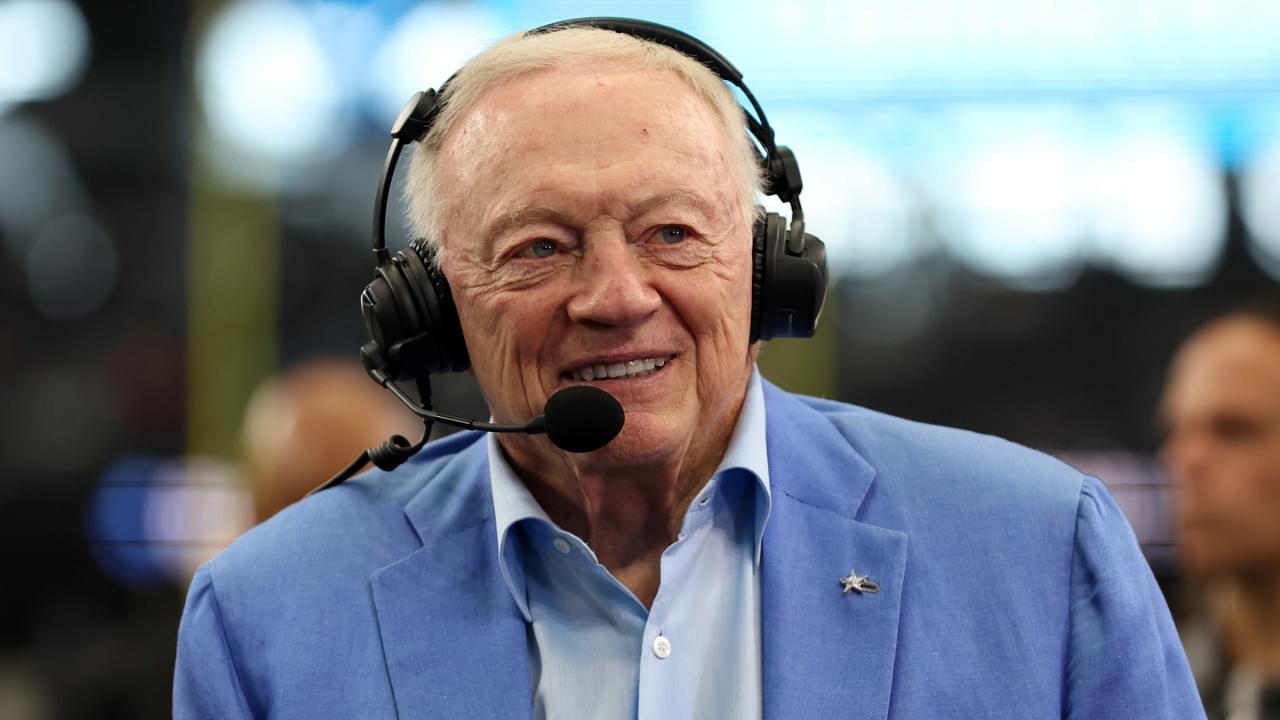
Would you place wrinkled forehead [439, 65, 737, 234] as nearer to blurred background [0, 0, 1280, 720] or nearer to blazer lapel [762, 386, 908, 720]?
blazer lapel [762, 386, 908, 720]

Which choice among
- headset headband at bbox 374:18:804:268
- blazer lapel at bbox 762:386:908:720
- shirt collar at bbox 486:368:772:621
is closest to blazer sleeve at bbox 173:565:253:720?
shirt collar at bbox 486:368:772:621

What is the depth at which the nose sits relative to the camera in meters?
1.46

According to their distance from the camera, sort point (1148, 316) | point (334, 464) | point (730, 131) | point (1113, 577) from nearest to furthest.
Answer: point (1113, 577) < point (730, 131) < point (334, 464) < point (1148, 316)

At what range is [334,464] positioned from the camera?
10.2ft

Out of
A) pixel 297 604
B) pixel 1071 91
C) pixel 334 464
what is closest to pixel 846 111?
pixel 1071 91

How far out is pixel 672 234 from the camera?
1.51 m

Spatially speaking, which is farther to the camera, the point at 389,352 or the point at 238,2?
the point at 238,2

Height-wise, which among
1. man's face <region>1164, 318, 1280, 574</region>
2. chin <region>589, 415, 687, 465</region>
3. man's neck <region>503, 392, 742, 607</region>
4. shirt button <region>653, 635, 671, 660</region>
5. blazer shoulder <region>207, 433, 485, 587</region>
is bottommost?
man's face <region>1164, 318, 1280, 574</region>

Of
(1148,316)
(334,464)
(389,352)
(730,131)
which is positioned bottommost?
(334,464)

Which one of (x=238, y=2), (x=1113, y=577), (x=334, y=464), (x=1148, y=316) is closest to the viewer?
(x=1113, y=577)

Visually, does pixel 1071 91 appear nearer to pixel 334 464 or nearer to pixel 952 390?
pixel 952 390

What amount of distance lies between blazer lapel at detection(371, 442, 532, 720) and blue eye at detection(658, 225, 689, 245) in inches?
15.6

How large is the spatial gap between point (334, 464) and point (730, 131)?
1740 mm

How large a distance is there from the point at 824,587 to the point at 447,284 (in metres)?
0.52
